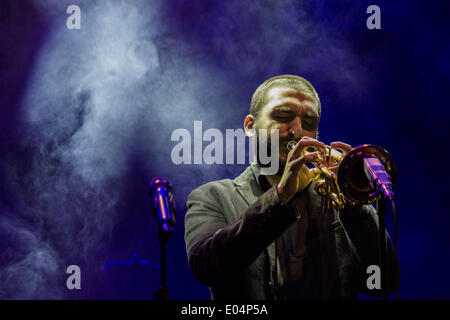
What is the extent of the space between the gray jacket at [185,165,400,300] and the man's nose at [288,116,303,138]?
0.29 meters

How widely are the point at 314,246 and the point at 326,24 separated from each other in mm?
2458

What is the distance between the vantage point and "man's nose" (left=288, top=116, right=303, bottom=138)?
2629 mm

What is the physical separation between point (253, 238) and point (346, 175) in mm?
532

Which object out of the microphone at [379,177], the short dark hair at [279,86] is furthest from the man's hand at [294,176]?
the short dark hair at [279,86]

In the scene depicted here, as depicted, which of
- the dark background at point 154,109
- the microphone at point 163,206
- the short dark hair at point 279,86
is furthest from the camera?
the dark background at point 154,109

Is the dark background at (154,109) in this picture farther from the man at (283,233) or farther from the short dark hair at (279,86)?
the man at (283,233)

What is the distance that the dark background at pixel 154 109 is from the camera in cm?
421

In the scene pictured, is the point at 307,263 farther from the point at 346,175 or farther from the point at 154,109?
the point at 154,109

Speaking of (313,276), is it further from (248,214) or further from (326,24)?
(326,24)

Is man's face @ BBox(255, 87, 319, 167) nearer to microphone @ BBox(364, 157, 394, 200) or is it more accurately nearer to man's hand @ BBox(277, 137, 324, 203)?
man's hand @ BBox(277, 137, 324, 203)

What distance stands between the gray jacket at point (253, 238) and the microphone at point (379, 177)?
14.7 inches
